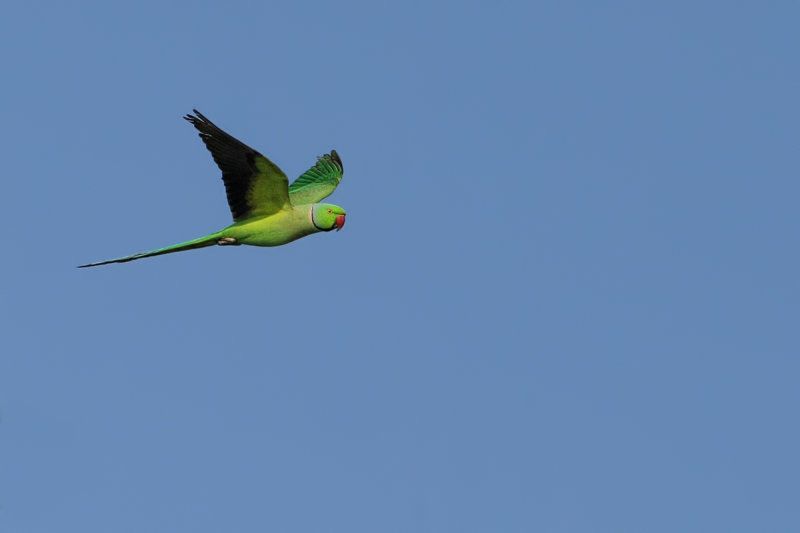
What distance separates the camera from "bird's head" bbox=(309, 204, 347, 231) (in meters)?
24.0

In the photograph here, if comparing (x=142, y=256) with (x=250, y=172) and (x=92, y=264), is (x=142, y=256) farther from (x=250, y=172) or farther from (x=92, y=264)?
(x=250, y=172)

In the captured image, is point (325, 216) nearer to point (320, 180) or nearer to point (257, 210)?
point (257, 210)

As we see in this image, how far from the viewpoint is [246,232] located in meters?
24.0

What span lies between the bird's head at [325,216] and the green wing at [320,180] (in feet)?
12.0

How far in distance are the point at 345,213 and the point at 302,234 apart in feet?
3.23

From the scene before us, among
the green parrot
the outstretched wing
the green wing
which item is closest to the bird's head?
the green parrot

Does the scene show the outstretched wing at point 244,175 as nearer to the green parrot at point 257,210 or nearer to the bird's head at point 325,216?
the green parrot at point 257,210

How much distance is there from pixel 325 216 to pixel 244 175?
1864 millimetres

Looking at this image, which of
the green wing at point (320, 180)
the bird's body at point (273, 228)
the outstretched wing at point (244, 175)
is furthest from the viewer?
the green wing at point (320, 180)

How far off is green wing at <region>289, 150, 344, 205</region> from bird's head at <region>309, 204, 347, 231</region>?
3670 mm

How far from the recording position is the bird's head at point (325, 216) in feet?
78.7

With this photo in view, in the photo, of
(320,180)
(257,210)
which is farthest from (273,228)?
(320,180)

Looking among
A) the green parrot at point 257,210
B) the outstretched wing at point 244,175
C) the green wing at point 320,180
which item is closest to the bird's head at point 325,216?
the green parrot at point 257,210

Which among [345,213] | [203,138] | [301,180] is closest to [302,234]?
[345,213]
